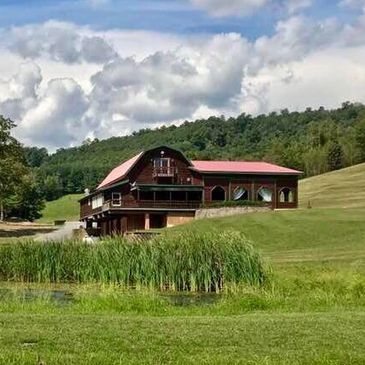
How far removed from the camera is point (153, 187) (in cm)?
7094

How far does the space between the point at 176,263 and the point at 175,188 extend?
44.4 meters

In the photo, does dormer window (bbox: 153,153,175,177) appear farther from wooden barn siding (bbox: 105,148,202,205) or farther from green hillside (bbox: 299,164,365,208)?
green hillside (bbox: 299,164,365,208)

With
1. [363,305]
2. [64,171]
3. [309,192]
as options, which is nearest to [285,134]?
[64,171]

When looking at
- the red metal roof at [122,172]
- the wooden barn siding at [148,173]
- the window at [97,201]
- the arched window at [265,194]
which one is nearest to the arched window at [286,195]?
the arched window at [265,194]

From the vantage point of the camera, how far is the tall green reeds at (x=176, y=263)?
1052 inches

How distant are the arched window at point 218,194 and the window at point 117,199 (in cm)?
859

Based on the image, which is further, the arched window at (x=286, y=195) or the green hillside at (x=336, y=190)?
the green hillside at (x=336, y=190)

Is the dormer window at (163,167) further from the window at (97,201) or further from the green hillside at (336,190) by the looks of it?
the green hillside at (336,190)

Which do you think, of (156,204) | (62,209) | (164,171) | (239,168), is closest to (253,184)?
(239,168)

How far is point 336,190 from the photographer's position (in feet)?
305

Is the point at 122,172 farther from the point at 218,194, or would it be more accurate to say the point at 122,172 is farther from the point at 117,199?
the point at 218,194

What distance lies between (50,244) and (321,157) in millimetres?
113177

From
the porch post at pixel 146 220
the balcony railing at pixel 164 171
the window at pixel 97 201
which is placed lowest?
the porch post at pixel 146 220

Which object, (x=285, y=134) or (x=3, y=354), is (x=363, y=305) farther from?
(x=285, y=134)
